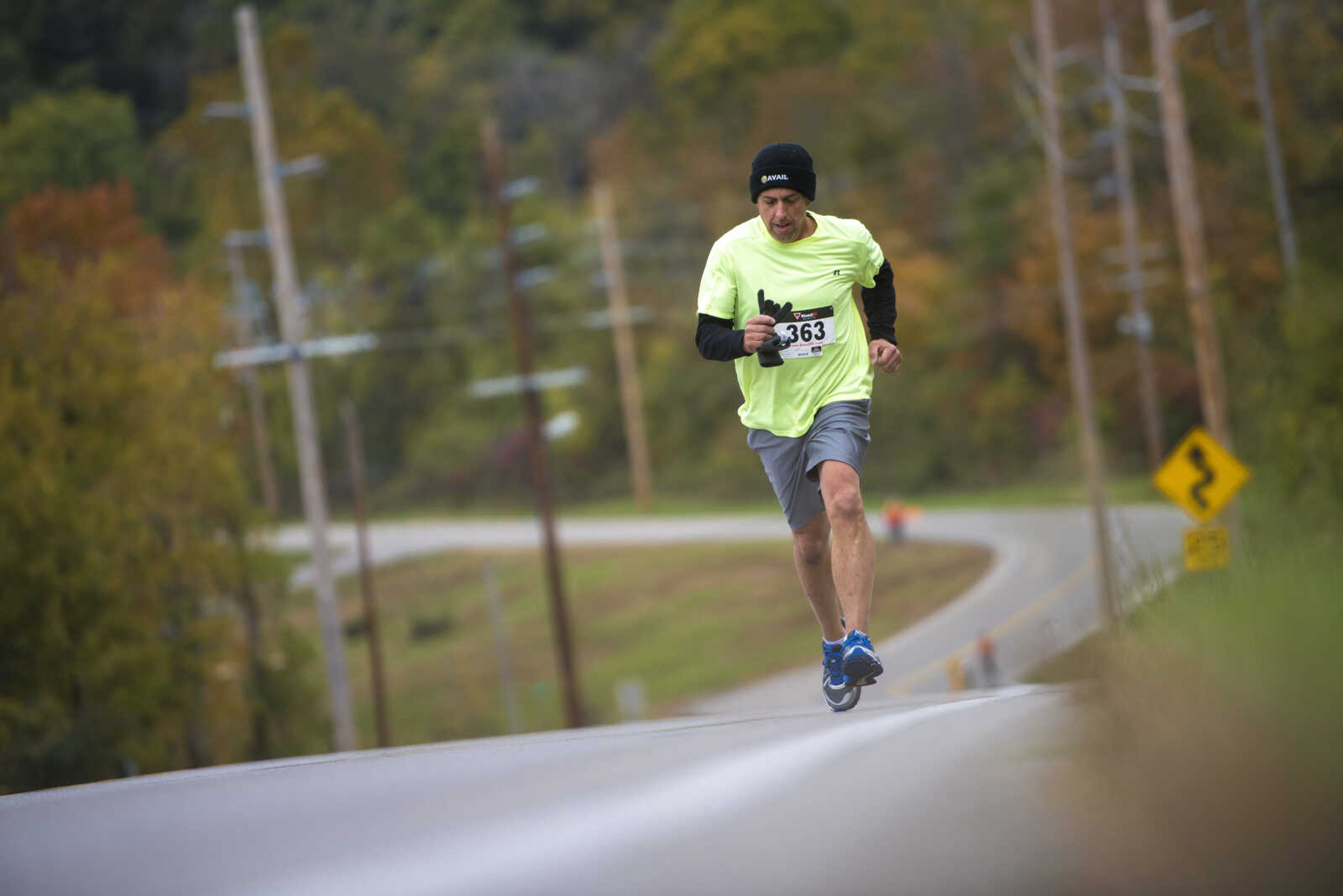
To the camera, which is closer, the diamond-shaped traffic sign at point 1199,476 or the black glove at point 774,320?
the black glove at point 774,320

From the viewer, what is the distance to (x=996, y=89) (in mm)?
65875

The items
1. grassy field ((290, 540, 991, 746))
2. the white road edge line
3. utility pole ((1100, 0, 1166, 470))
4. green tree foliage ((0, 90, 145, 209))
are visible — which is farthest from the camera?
Answer: green tree foliage ((0, 90, 145, 209))

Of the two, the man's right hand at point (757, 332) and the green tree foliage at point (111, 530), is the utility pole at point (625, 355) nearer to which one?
the green tree foliage at point (111, 530)

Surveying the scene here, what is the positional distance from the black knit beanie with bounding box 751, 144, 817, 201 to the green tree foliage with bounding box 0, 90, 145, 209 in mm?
47311

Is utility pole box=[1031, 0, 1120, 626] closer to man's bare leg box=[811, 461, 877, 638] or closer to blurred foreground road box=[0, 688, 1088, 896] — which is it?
man's bare leg box=[811, 461, 877, 638]

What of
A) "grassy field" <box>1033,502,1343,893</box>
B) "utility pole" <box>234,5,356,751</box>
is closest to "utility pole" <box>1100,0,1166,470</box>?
"utility pole" <box>234,5,356,751</box>

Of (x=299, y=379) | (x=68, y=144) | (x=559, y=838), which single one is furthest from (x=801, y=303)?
(x=68, y=144)

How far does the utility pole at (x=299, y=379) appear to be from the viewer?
88.9 ft

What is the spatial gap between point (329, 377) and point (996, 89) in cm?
3362

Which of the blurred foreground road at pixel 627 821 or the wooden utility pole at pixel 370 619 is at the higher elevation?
the blurred foreground road at pixel 627 821

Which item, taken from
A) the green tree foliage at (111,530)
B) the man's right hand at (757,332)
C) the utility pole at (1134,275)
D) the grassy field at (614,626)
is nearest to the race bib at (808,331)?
the man's right hand at (757,332)

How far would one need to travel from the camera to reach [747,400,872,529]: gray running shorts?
6.49 metres

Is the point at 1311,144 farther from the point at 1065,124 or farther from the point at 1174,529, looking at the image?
the point at 1065,124

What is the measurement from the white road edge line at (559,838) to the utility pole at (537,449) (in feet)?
75.0
